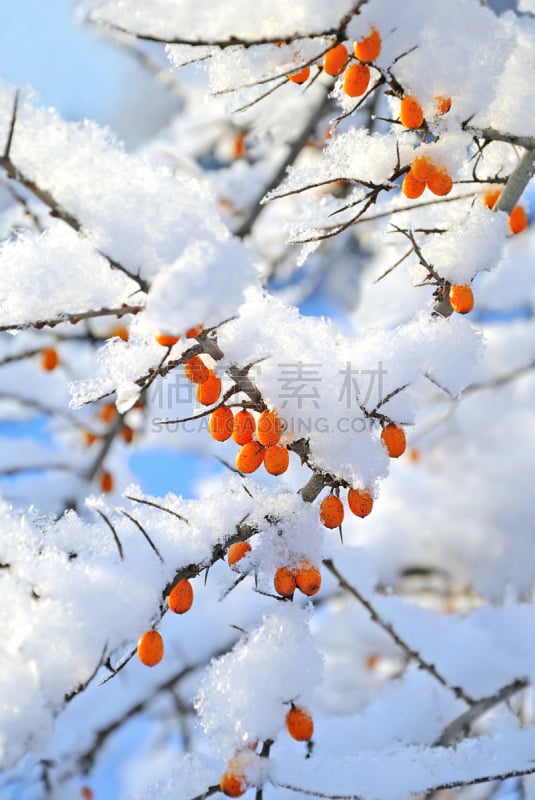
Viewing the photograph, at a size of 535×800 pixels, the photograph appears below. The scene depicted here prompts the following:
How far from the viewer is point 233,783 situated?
119 centimetres

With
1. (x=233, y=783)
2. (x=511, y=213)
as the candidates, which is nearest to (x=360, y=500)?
(x=233, y=783)

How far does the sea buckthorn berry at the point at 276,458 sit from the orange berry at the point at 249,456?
3cm

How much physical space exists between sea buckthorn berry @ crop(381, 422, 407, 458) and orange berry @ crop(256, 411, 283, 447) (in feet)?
0.65

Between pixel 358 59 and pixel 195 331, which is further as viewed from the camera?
pixel 358 59

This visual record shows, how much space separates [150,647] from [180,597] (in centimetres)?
9

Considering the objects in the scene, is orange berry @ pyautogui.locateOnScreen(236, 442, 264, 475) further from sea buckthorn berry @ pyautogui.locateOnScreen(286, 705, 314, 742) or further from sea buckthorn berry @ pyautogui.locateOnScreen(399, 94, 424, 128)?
sea buckthorn berry @ pyautogui.locateOnScreen(399, 94, 424, 128)

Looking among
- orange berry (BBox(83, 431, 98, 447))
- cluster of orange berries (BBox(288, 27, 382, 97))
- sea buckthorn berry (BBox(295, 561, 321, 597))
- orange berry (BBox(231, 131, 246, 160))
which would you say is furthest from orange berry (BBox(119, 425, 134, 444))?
cluster of orange berries (BBox(288, 27, 382, 97))

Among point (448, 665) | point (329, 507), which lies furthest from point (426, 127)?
point (448, 665)

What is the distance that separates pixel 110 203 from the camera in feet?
3.55

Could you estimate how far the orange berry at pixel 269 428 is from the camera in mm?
1190

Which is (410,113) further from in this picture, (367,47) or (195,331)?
(195,331)

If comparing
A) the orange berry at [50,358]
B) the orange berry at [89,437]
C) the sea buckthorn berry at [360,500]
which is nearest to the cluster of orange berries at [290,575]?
the sea buckthorn berry at [360,500]

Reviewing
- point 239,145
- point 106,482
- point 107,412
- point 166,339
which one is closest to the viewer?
point 166,339

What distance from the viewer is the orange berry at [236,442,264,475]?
1230 mm
